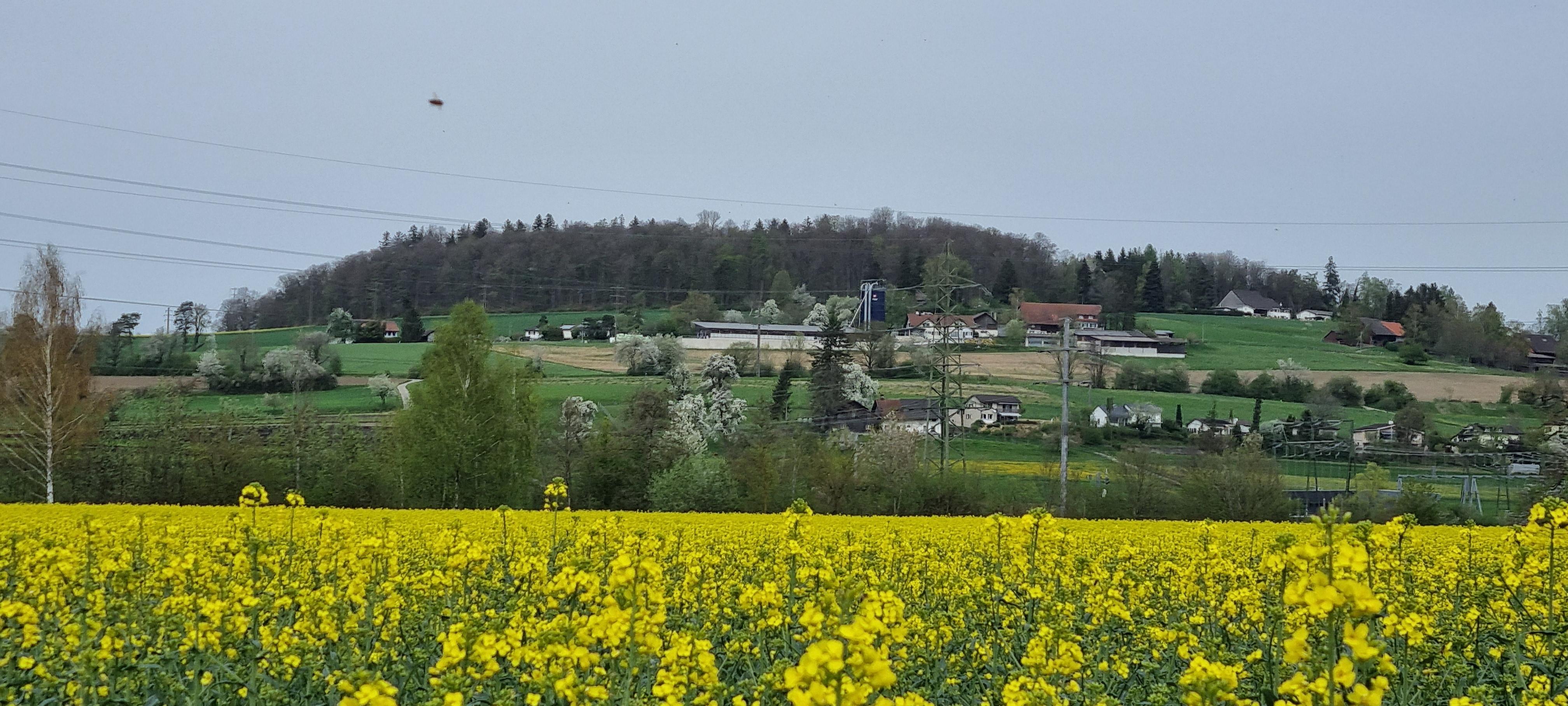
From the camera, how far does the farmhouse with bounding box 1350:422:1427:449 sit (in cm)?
6450

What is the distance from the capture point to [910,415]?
69.1 meters

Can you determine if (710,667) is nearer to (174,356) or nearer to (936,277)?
(936,277)

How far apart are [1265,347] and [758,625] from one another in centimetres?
10113

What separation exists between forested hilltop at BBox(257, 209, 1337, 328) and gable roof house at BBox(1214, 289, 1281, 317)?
112 cm

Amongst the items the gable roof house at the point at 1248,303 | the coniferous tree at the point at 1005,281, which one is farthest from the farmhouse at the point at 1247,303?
the coniferous tree at the point at 1005,281

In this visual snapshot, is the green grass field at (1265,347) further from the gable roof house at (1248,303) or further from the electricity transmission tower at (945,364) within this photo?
the electricity transmission tower at (945,364)

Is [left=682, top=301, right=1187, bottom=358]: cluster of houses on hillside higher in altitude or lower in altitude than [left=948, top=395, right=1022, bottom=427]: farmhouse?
higher

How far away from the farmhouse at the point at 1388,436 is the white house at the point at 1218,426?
6.67 m

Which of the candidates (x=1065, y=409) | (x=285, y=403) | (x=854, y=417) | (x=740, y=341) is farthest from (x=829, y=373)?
(x=285, y=403)

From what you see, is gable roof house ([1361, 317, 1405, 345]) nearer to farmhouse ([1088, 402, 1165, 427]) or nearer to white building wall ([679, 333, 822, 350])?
farmhouse ([1088, 402, 1165, 427])

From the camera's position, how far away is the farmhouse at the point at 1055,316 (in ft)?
338

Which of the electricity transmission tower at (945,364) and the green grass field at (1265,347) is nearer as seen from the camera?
the electricity transmission tower at (945,364)

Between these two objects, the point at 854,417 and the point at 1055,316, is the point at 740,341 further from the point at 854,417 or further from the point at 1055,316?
the point at 1055,316

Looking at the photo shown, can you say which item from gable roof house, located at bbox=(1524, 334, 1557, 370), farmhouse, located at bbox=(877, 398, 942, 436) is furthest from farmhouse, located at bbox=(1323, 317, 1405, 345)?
farmhouse, located at bbox=(877, 398, 942, 436)
